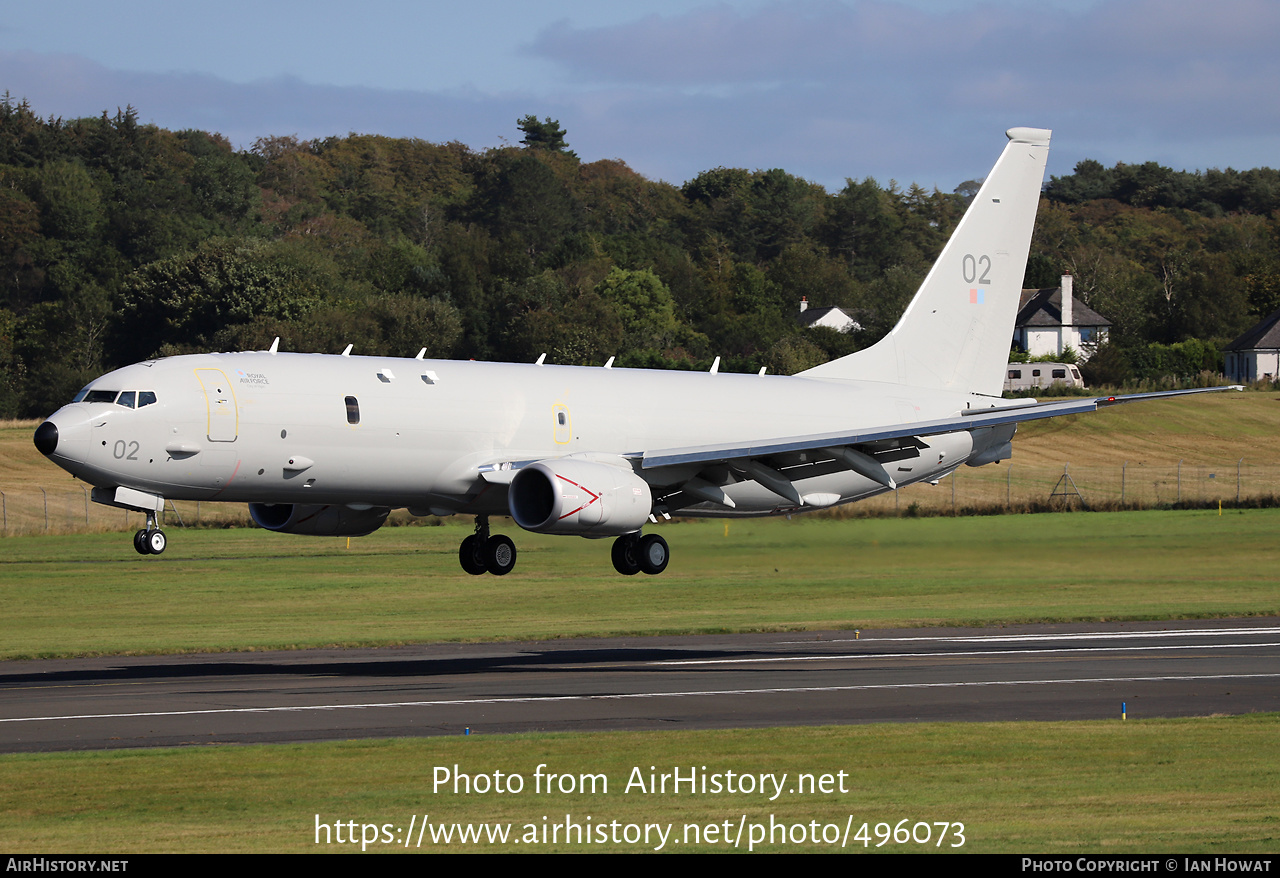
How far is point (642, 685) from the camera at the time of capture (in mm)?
38062

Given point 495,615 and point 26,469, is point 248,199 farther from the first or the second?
point 495,615

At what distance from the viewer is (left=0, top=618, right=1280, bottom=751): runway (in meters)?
31.5

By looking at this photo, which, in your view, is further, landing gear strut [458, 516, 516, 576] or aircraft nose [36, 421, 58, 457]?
landing gear strut [458, 516, 516, 576]

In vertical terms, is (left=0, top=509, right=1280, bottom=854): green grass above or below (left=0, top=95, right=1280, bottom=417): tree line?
below

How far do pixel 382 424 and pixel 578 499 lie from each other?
483 centimetres

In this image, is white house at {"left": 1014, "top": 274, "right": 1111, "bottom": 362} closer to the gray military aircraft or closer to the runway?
the runway

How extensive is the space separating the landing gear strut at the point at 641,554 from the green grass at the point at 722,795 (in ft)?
35.1

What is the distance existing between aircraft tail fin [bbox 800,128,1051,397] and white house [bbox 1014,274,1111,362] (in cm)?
11459

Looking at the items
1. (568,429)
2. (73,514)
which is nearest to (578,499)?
(568,429)

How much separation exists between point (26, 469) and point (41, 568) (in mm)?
29688

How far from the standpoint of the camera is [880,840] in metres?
21.1

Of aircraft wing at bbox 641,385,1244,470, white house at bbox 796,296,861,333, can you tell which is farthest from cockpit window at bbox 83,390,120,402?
white house at bbox 796,296,861,333

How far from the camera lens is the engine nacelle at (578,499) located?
3653 cm

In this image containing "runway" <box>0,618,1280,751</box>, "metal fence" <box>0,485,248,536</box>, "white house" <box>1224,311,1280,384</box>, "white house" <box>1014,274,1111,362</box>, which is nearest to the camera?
"runway" <box>0,618,1280,751</box>
